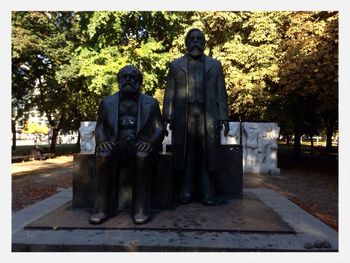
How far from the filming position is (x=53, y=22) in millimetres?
23562

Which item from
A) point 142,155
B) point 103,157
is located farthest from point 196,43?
point 103,157

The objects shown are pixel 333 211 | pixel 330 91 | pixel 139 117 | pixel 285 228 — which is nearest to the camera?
pixel 285 228

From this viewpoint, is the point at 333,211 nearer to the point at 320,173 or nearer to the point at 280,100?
the point at 320,173

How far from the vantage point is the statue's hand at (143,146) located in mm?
5426

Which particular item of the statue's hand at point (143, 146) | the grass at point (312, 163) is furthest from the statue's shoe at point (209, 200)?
the grass at point (312, 163)

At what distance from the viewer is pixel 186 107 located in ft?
21.5

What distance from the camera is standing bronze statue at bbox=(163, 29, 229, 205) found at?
650 cm

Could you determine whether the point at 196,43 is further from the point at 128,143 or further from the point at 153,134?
the point at 128,143

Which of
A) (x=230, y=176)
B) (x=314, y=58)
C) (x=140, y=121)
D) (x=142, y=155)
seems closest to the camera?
(x=142, y=155)

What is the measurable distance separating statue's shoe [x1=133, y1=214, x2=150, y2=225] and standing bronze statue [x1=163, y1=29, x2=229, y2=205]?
1.32 meters

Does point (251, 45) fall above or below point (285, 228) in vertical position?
above

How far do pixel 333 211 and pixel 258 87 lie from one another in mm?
10079

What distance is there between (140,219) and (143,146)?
3.34ft

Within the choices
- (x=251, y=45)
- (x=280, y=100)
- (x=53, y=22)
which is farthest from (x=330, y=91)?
(x=53, y=22)
